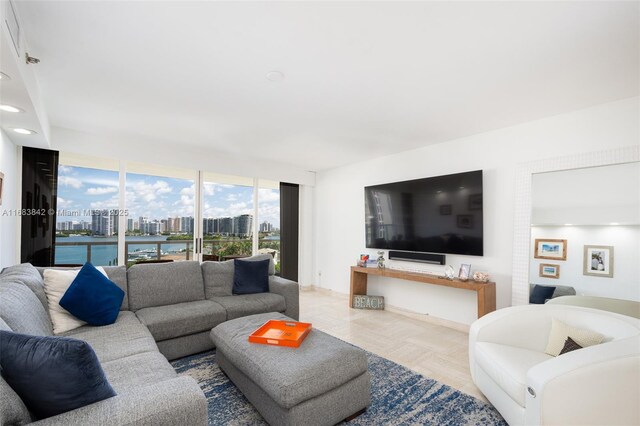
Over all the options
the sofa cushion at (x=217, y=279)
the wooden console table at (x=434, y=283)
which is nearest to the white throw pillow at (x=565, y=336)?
the wooden console table at (x=434, y=283)

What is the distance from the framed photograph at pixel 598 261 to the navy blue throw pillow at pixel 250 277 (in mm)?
3341

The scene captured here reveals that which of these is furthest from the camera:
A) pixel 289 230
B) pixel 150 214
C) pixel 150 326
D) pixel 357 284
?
pixel 289 230

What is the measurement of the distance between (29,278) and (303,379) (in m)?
2.20

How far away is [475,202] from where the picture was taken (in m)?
3.73

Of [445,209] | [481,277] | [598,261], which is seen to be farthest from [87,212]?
[598,261]

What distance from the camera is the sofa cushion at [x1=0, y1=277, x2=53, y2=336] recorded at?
5.22ft

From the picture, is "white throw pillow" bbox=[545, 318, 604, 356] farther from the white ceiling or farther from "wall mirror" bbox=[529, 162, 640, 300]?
the white ceiling

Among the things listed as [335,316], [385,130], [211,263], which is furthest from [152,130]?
[335,316]

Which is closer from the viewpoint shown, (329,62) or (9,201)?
(329,62)

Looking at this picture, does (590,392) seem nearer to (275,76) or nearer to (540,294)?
(540,294)

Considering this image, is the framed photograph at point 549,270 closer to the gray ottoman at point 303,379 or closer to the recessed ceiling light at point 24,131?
the gray ottoman at point 303,379

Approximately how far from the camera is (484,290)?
11.1ft

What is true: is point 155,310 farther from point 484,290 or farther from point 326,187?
point 326,187

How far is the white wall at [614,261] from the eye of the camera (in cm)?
264
